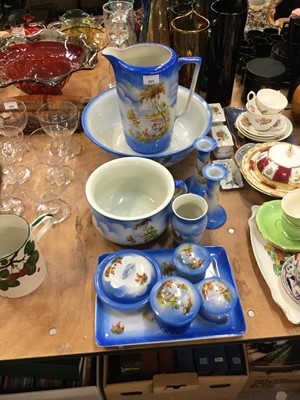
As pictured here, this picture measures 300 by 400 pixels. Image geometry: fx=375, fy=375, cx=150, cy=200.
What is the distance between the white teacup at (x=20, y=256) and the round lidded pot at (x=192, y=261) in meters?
0.26

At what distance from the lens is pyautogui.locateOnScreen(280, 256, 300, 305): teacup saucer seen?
680 mm

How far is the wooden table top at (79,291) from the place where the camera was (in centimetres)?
67

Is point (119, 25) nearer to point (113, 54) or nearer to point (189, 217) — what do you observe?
point (113, 54)

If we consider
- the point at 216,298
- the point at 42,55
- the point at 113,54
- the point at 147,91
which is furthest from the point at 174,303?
the point at 42,55

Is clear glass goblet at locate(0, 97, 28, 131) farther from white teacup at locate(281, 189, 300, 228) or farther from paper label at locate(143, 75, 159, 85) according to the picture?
white teacup at locate(281, 189, 300, 228)

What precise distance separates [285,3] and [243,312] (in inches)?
84.3

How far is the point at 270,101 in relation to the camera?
3.29 feet

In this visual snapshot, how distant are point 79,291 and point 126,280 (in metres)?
0.11

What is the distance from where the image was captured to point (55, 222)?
851 millimetres

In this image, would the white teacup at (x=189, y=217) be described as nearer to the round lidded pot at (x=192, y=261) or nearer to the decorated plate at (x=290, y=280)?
the round lidded pot at (x=192, y=261)

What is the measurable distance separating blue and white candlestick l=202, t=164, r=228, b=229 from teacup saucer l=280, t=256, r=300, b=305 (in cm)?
18

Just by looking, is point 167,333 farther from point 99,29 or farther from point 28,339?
point 99,29

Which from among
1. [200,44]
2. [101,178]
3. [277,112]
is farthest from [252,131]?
[101,178]

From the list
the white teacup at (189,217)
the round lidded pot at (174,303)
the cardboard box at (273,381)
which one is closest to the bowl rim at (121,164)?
the white teacup at (189,217)
